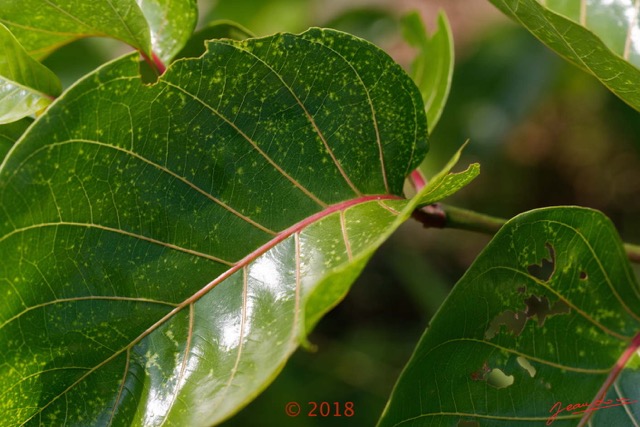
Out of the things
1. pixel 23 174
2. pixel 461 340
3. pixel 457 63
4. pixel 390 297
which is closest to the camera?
pixel 23 174

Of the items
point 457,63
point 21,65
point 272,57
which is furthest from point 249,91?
point 457,63

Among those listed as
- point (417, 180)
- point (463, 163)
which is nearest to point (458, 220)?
point (417, 180)

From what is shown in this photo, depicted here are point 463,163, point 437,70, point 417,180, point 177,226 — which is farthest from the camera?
point 463,163

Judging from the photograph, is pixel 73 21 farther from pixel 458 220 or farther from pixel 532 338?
pixel 532 338

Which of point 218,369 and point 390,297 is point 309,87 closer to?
point 218,369

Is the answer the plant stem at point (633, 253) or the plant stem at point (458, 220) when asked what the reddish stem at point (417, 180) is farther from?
the plant stem at point (633, 253)

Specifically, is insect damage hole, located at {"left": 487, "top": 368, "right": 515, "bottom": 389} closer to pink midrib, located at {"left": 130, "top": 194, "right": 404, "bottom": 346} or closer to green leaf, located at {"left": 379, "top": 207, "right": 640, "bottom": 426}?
green leaf, located at {"left": 379, "top": 207, "right": 640, "bottom": 426}

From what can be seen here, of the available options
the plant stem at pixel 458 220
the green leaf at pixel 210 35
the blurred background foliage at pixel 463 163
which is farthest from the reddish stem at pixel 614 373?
the blurred background foliage at pixel 463 163
